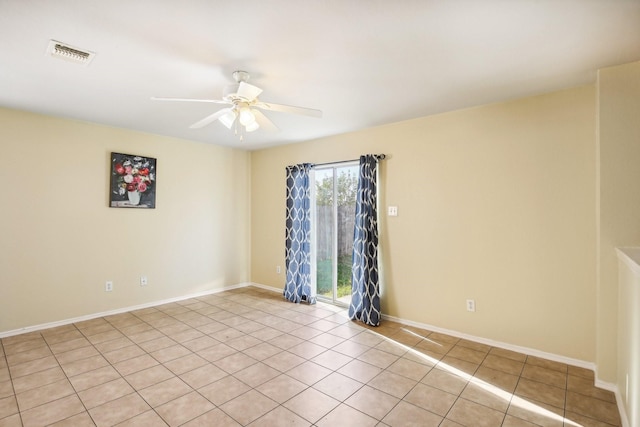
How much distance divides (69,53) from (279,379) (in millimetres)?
2767

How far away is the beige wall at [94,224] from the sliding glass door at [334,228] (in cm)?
158

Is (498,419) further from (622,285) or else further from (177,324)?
(177,324)

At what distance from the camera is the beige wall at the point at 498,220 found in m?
2.67

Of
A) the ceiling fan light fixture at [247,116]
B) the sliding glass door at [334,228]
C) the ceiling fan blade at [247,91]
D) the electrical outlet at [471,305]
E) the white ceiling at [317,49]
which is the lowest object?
the electrical outlet at [471,305]

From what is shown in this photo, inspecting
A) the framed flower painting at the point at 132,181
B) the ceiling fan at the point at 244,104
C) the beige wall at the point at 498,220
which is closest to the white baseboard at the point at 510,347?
the beige wall at the point at 498,220

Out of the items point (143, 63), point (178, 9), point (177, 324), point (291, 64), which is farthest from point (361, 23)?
point (177, 324)

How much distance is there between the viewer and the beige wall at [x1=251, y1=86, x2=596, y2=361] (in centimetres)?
267

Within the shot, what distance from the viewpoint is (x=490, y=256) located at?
10.2ft

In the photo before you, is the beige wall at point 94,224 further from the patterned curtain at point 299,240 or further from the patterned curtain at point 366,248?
the patterned curtain at point 366,248

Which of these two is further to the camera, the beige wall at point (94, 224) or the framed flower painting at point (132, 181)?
the framed flower painting at point (132, 181)

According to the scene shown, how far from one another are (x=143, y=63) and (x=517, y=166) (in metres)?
3.24

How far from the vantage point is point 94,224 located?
3.86 meters

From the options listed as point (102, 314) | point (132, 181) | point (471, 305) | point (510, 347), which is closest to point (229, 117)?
point (132, 181)

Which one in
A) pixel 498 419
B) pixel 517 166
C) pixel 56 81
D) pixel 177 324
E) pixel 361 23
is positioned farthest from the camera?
pixel 177 324
